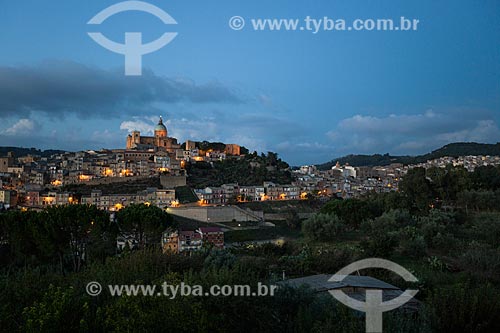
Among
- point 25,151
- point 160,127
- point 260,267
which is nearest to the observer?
point 260,267

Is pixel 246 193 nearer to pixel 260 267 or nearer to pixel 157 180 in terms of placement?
pixel 157 180

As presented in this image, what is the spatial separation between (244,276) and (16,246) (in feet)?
56.3

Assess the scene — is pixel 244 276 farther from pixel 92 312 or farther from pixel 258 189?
pixel 258 189

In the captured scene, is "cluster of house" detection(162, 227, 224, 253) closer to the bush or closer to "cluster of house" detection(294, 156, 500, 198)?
the bush

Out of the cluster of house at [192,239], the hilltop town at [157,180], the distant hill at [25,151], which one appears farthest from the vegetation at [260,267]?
the distant hill at [25,151]

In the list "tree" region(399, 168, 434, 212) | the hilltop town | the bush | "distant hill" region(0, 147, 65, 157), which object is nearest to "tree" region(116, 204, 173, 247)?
the bush

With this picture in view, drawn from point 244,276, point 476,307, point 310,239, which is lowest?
point 310,239

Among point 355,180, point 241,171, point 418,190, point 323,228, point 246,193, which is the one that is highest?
point 241,171

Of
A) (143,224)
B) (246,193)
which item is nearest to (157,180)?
(246,193)

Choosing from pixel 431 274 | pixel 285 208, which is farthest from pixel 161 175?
pixel 431 274

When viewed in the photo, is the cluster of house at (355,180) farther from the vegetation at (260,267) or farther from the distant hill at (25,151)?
the distant hill at (25,151)

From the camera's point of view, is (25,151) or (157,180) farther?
(25,151)

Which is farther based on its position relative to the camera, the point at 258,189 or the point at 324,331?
the point at 258,189

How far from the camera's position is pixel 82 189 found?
45531 millimetres
